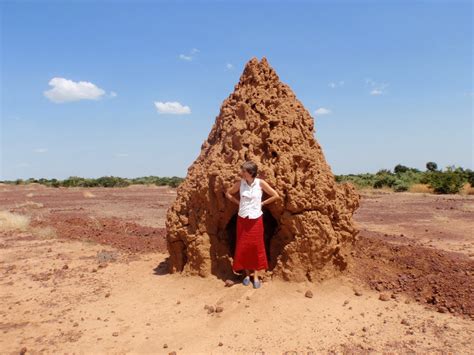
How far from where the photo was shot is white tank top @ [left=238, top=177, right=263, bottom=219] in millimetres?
5008

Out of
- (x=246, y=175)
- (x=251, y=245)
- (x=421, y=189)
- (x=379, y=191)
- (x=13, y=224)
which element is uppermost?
(x=246, y=175)

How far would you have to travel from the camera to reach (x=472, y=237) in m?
9.77

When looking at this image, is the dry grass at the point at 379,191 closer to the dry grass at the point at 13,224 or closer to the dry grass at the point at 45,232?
the dry grass at the point at 45,232

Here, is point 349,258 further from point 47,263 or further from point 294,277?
point 47,263

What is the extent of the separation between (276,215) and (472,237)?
6.73 metres

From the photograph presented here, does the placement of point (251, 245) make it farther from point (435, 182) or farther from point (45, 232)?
point (435, 182)

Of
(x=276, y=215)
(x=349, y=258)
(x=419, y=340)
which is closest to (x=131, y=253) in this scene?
(x=276, y=215)

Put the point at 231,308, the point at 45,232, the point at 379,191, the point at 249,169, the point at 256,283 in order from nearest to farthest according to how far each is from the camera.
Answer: the point at 231,308, the point at 249,169, the point at 256,283, the point at 45,232, the point at 379,191

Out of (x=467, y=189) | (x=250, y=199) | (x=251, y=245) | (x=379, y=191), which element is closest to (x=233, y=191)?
(x=250, y=199)

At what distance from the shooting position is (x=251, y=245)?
5.08m

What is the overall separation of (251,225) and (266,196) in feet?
2.05

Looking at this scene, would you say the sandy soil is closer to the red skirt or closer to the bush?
the red skirt

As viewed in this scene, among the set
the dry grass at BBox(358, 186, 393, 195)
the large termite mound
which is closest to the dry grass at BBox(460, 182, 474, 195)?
the dry grass at BBox(358, 186, 393, 195)

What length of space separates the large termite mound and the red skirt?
326 millimetres
